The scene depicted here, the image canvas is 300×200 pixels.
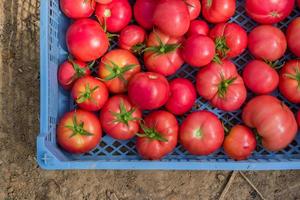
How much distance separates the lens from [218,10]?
1455mm

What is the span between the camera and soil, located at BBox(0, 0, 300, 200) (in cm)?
168

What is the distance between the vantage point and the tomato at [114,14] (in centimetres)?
149

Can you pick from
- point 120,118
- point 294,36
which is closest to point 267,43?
point 294,36

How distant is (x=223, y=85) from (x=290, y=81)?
241 mm

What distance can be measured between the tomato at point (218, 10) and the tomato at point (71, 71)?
45cm

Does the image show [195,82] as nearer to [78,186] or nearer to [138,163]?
[138,163]

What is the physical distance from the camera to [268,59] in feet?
4.87

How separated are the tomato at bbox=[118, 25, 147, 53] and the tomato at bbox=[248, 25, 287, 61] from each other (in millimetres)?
394

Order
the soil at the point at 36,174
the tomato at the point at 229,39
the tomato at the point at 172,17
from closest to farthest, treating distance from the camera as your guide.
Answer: the tomato at the point at 172,17, the tomato at the point at 229,39, the soil at the point at 36,174

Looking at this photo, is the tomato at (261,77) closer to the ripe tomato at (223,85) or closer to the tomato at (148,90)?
the ripe tomato at (223,85)

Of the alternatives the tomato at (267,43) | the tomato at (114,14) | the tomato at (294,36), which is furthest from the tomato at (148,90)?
the tomato at (294,36)

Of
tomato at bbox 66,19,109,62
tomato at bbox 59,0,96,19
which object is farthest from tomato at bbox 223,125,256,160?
tomato at bbox 59,0,96,19

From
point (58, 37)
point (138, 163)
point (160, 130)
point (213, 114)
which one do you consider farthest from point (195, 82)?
point (58, 37)

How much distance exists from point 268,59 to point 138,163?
586 millimetres
